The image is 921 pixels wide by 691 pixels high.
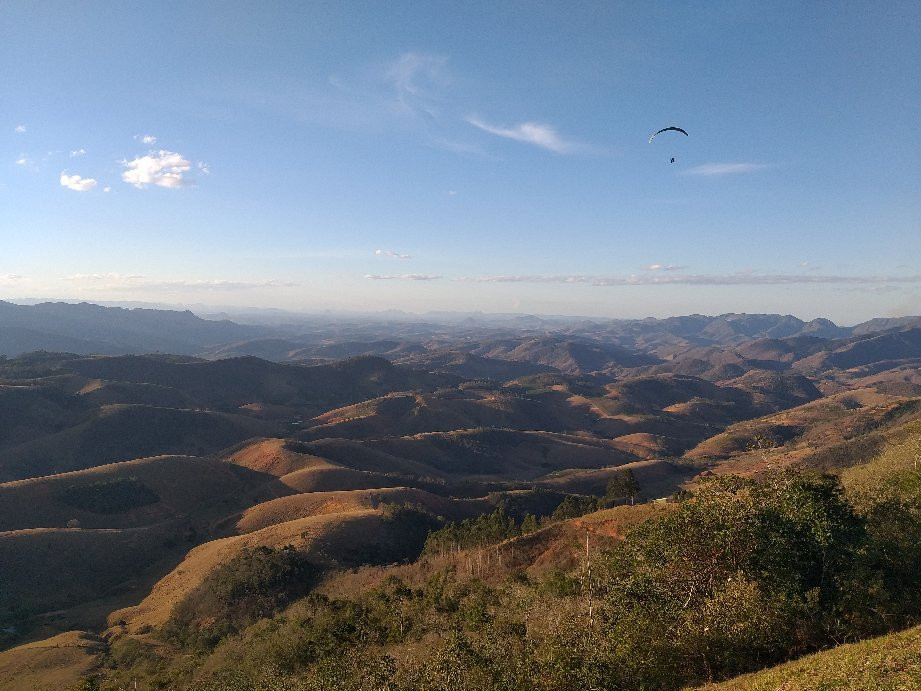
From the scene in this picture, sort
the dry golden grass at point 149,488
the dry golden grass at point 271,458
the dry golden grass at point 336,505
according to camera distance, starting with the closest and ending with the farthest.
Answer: the dry golden grass at point 336,505
the dry golden grass at point 149,488
the dry golden grass at point 271,458

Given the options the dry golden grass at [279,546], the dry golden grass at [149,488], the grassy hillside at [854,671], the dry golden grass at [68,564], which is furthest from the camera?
the dry golden grass at [149,488]

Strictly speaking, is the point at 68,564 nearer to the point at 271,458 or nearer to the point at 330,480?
the point at 330,480

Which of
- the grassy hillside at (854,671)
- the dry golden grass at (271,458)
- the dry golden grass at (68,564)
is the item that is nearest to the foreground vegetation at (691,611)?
the grassy hillside at (854,671)

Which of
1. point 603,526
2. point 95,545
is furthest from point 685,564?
point 95,545

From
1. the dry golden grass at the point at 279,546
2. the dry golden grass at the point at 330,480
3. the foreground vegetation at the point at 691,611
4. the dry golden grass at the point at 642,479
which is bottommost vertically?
the dry golden grass at the point at 642,479

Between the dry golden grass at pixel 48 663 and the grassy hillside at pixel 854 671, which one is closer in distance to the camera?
the grassy hillside at pixel 854 671

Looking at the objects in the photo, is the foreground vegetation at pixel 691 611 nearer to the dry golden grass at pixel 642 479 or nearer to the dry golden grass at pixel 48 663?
the dry golden grass at pixel 48 663

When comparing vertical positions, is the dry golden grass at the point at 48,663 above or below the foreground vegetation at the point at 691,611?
below
